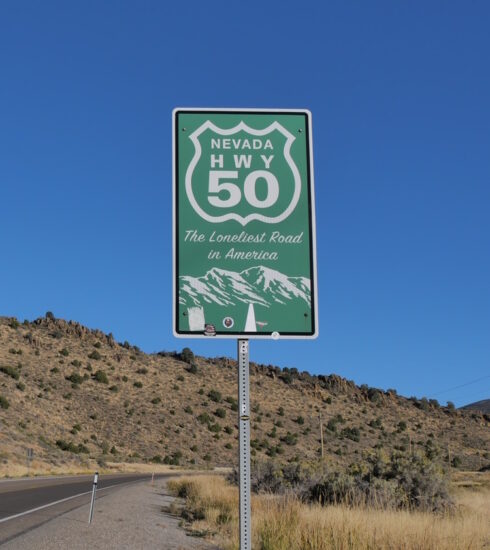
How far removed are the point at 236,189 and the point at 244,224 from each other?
247 mm

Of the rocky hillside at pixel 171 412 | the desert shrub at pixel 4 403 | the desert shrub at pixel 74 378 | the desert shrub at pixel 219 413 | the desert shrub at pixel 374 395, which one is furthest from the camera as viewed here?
the desert shrub at pixel 374 395

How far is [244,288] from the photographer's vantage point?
4617 millimetres

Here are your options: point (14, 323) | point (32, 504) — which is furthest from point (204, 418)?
point (32, 504)

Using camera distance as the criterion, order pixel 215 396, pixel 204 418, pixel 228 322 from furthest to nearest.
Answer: pixel 215 396, pixel 204 418, pixel 228 322

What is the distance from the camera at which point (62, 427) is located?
59.7 metres

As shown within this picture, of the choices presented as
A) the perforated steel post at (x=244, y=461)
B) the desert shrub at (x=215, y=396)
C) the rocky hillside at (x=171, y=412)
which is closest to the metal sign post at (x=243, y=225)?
the perforated steel post at (x=244, y=461)

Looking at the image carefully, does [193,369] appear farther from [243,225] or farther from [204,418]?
[243,225]

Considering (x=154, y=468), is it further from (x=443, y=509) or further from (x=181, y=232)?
(x=181, y=232)

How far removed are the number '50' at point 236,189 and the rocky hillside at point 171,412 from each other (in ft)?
143

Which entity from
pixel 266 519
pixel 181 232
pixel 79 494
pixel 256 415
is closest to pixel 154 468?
pixel 256 415

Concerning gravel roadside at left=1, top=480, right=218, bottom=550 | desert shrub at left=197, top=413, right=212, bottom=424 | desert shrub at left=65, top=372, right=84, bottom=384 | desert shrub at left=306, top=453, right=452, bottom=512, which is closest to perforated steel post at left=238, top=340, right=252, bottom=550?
gravel roadside at left=1, top=480, right=218, bottom=550

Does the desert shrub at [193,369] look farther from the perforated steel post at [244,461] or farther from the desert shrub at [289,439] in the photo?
the perforated steel post at [244,461]

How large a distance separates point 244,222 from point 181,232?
435 millimetres

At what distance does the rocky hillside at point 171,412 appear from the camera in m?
59.8
